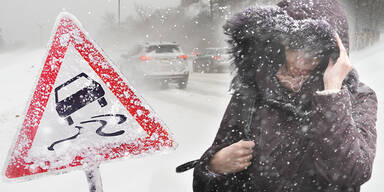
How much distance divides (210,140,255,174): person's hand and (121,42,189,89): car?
1067 centimetres

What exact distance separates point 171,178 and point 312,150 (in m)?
2.69

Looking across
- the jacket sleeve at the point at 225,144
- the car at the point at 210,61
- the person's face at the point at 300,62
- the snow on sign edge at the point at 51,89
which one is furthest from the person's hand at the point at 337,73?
the car at the point at 210,61

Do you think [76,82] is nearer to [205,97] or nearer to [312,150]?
[312,150]

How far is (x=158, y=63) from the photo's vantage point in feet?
39.4

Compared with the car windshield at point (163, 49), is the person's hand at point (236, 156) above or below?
above

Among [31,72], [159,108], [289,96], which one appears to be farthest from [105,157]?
[31,72]

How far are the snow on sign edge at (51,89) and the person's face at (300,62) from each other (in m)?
0.60

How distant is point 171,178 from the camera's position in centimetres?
384

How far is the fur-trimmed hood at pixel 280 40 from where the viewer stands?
1314 mm

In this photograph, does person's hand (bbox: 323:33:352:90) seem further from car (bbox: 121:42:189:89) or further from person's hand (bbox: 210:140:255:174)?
car (bbox: 121:42:189:89)

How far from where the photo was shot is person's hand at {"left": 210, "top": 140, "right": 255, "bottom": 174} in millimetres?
1424

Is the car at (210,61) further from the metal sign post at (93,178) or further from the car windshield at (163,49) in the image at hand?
the metal sign post at (93,178)

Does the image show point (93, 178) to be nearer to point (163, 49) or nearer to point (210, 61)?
point (163, 49)

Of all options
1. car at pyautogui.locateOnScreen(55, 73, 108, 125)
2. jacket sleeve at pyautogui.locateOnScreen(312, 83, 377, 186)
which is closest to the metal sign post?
car at pyautogui.locateOnScreen(55, 73, 108, 125)
